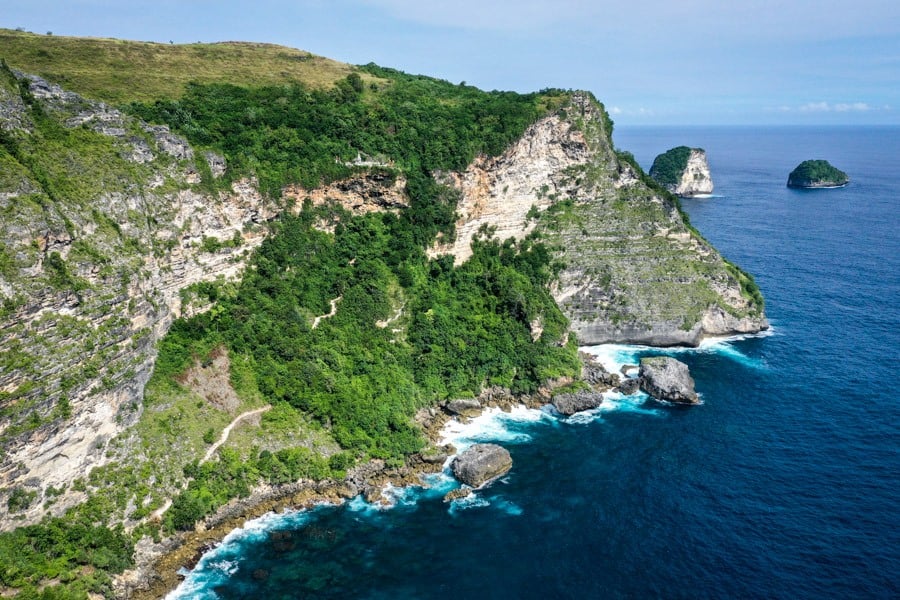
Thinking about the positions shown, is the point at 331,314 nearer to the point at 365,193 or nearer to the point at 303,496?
the point at 365,193

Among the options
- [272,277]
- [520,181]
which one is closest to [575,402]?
[520,181]

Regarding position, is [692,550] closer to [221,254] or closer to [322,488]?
[322,488]

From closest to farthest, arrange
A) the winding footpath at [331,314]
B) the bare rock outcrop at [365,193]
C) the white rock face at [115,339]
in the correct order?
the white rock face at [115,339], the winding footpath at [331,314], the bare rock outcrop at [365,193]

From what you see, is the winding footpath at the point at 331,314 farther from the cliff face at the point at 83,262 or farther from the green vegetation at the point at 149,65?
the green vegetation at the point at 149,65

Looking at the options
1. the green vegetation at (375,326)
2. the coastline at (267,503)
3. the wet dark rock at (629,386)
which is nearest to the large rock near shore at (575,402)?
the green vegetation at (375,326)

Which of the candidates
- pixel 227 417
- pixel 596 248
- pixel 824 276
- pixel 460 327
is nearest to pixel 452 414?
pixel 460 327
